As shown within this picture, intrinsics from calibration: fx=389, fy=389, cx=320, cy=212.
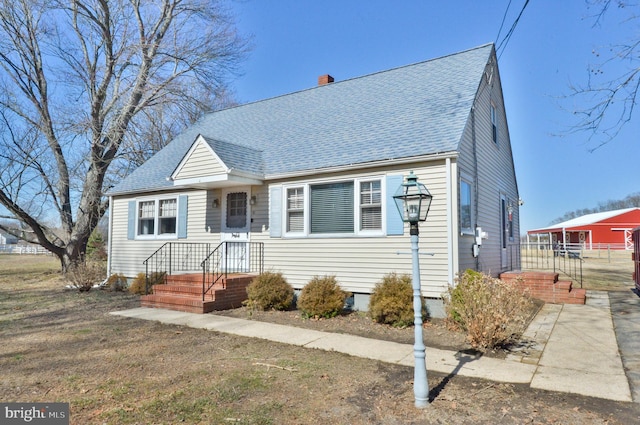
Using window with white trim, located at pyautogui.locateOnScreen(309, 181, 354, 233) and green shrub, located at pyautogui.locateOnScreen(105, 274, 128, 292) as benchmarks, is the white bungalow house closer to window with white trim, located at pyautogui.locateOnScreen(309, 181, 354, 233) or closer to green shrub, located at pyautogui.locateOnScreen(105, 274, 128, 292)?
window with white trim, located at pyautogui.locateOnScreen(309, 181, 354, 233)

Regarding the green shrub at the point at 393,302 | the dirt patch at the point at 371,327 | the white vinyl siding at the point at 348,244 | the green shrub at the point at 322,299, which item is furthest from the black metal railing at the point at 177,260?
the green shrub at the point at 393,302

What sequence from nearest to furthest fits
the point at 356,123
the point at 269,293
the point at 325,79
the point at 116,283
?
the point at 269,293 < the point at 356,123 < the point at 116,283 < the point at 325,79

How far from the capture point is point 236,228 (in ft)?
37.2

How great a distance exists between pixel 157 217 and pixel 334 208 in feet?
22.3

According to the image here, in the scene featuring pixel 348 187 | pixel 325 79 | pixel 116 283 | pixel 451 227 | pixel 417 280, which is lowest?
pixel 116 283

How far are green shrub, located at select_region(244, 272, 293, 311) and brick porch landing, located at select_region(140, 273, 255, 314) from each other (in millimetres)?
590

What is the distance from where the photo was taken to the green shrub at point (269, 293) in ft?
29.7

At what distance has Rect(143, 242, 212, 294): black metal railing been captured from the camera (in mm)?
11820

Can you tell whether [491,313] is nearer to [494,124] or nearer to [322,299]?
[322,299]

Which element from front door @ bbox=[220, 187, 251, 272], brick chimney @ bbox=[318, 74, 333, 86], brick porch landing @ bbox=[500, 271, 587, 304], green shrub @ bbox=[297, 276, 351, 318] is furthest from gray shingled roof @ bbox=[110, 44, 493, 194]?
brick porch landing @ bbox=[500, 271, 587, 304]

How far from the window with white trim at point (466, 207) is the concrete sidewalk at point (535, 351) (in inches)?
92.7

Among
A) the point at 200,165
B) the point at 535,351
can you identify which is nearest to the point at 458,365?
the point at 535,351

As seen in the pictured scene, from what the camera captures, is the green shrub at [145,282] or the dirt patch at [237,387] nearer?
the dirt patch at [237,387]

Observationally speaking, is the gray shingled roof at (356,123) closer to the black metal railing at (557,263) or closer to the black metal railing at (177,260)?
the black metal railing at (177,260)
